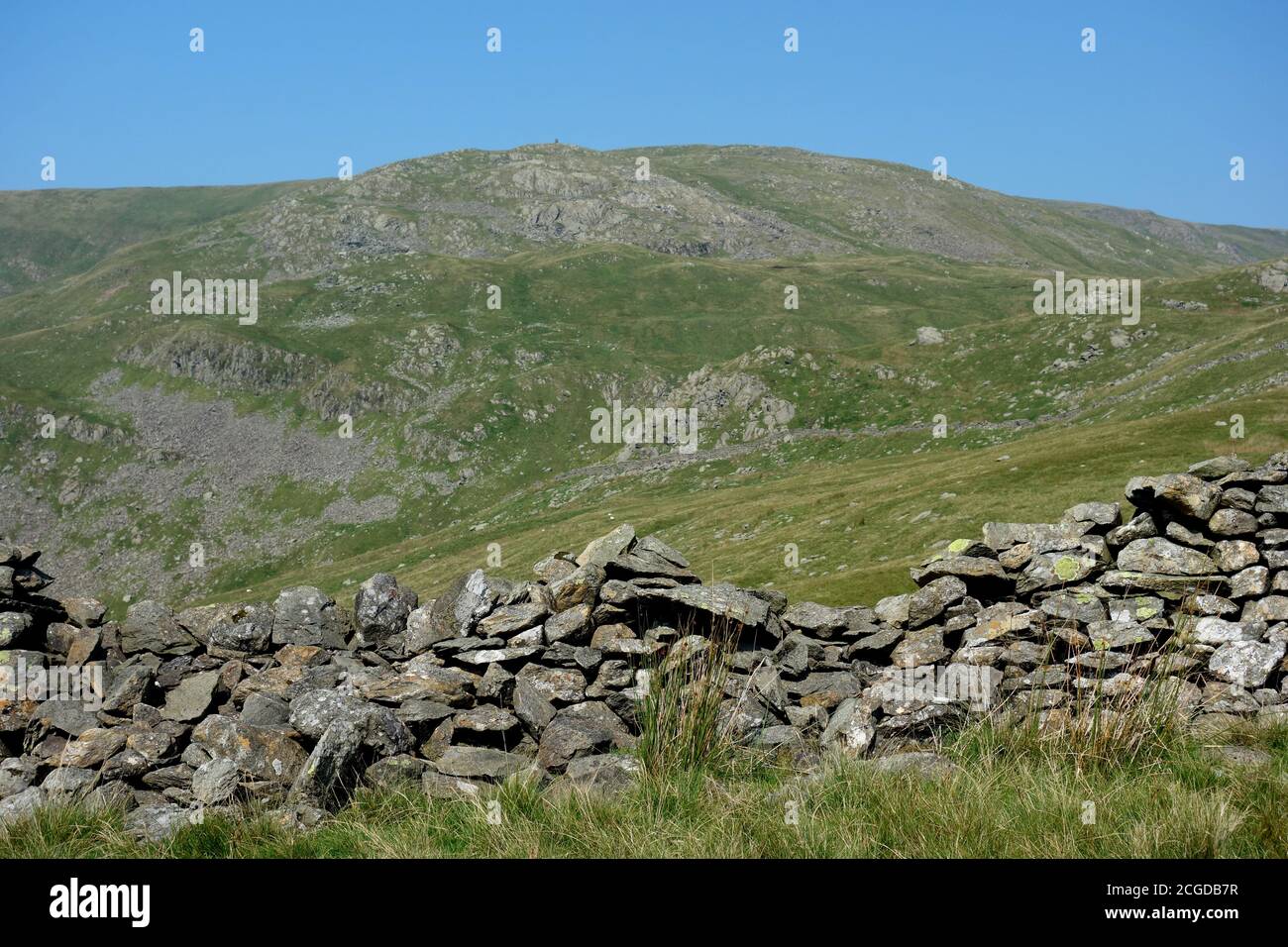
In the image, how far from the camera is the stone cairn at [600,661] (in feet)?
45.0

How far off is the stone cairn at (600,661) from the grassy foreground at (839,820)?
1035mm

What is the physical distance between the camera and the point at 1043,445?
77.1 metres

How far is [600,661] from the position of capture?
1727 centimetres

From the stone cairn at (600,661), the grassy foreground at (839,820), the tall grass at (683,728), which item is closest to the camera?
the grassy foreground at (839,820)

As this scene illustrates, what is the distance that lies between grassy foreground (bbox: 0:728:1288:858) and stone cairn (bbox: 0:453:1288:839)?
1.04 meters

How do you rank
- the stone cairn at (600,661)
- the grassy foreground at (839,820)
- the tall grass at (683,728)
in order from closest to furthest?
the grassy foreground at (839,820) < the tall grass at (683,728) < the stone cairn at (600,661)

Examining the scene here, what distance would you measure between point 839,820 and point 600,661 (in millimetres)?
8693

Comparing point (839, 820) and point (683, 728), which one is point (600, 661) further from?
point (839, 820)

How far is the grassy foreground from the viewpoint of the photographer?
27.4ft

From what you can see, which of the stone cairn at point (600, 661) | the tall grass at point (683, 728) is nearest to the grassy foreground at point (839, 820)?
the tall grass at point (683, 728)

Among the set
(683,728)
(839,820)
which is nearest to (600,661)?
(683,728)

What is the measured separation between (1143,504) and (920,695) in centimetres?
1041

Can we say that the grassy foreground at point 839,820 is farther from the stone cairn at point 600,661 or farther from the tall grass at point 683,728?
the stone cairn at point 600,661
